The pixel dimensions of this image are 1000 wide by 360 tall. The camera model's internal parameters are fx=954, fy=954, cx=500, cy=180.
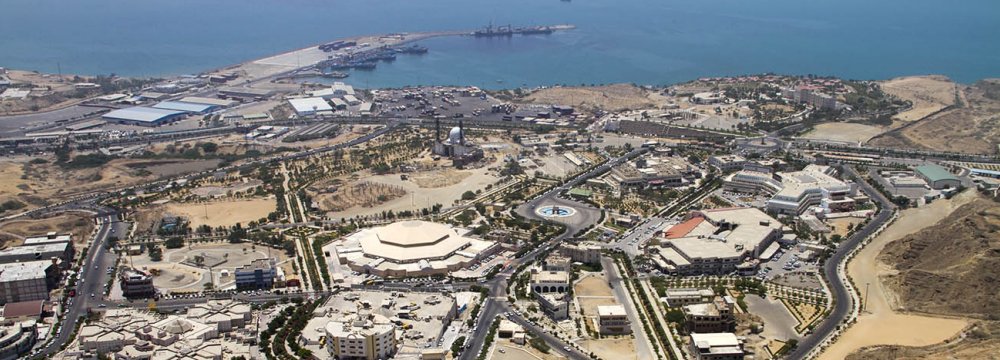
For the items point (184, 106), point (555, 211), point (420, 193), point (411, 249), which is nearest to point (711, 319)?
point (411, 249)

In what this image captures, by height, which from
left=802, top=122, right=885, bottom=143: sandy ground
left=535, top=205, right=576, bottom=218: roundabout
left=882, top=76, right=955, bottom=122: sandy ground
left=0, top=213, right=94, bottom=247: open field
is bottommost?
left=0, top=213, right=94, bottom=247: open field

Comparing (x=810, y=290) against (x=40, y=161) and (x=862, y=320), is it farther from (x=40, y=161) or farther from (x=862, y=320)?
(x=40, y=161)

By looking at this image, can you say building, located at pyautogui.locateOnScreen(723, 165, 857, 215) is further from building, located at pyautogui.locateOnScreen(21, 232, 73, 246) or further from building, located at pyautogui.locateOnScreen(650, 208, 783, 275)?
building, located at pyautogui.locateOnScreen(21, 232, 73, 246)

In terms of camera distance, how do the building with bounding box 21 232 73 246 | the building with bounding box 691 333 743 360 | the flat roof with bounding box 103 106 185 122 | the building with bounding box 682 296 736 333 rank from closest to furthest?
the building with bounding box 691 333 743 360
the building with bounding box 682 296 736 333
the building with bounding box 21 232 73 246
the flat roof with bounding box 103 106 185 122

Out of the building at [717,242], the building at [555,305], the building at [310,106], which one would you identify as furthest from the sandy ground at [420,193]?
the building at [310,106]

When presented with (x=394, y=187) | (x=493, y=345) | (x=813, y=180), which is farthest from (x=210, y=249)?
(x=813, y=180)

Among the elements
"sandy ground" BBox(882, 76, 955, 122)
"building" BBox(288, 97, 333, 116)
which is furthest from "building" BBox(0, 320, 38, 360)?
"sandy ground" BBox(882, 76, 955, 122)
